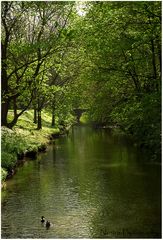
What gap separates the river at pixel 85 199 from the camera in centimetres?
2056

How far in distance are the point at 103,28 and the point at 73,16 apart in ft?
41.5

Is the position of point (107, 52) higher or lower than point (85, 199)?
higher

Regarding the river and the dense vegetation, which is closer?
the river

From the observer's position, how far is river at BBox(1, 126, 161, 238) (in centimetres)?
2056

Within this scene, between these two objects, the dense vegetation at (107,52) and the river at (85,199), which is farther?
the dense vegetation at (107,52)

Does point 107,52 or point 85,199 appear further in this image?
point 107,52

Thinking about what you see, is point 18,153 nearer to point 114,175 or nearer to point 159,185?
point 114,175

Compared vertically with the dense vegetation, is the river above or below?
below

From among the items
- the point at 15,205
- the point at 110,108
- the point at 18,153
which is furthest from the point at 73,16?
the point at 15,205

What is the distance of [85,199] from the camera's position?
25.5 metres

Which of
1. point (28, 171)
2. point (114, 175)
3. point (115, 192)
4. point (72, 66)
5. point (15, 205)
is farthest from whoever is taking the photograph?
point (72, 66)

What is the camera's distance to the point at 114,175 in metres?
32.2

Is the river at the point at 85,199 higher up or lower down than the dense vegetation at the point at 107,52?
lower down

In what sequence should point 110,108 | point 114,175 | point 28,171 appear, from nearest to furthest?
point 114,175 → point 28,171 → point 110,108
